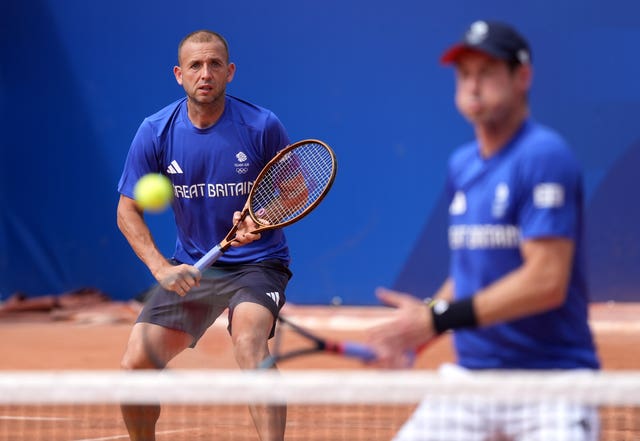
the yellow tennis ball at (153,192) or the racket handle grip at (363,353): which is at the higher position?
the yellow tennis ball at (153,192)

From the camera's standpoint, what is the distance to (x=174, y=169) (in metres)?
5.11

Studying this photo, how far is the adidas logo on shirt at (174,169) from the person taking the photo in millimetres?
5094

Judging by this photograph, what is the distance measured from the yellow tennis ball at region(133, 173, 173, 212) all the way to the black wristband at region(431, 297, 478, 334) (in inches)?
88.6

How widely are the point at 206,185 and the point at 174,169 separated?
170 mm

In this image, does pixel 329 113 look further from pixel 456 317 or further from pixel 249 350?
pixel 456 317

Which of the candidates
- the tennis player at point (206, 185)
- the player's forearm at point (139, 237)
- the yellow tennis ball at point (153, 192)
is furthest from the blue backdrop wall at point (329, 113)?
the yellow tennis ball at point (153, 192)

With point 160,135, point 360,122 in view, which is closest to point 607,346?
point 360,122

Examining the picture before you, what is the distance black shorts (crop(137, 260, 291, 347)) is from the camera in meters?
4.73

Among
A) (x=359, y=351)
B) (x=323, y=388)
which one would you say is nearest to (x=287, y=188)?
(x=359, y=351)

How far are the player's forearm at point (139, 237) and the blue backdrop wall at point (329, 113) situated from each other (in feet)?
18.6

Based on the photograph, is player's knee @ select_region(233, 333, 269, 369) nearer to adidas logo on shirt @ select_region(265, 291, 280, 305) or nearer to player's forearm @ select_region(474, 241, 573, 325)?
adidas logo on shirt @ select_region(265, 291, 280, 305)

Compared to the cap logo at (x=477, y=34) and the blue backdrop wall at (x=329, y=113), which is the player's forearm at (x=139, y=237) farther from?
the blue backdrop wall at (x=329, y=113)

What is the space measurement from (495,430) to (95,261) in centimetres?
934

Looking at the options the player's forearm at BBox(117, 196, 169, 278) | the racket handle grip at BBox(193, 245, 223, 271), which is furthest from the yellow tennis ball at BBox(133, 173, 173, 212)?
the racket handle grip at BBox(193, 245, 223, 271)
